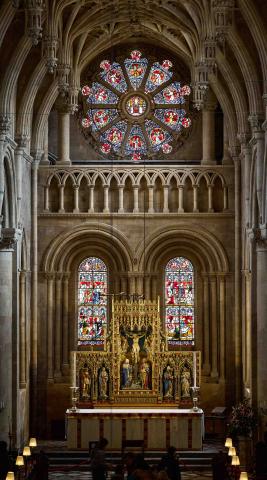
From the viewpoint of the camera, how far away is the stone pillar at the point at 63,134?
134 ft

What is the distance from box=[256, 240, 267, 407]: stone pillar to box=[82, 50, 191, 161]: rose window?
9387mm

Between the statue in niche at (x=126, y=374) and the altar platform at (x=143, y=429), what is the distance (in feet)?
7.33

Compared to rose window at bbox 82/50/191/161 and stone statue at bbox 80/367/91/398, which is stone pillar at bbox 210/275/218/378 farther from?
rose window at bbox 82/50/191/161

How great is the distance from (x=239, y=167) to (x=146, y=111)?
16.5 feet

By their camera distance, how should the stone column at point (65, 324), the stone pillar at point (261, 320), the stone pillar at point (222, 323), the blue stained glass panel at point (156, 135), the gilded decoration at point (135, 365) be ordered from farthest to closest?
1. the blue stained glass panel at point (156, 135)
2. the stone column at point (65, 324)
3. the stone pillar at point (222, 323)
4. the gilded decoration at point (135, 365)
5. the stone pillar at point (261, 320)

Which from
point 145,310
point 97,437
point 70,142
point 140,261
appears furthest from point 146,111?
point 97,437

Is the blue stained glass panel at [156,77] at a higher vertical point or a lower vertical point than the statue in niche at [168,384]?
higher

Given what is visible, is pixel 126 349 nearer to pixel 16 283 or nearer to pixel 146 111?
pixel 16 283

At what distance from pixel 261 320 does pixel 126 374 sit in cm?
550

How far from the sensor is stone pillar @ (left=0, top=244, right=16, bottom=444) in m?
33.2

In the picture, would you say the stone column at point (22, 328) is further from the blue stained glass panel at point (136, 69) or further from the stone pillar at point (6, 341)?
the blue stained glass panel at point (136, 69)

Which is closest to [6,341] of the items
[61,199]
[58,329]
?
[58,329]

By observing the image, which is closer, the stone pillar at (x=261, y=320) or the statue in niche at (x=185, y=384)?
the stone pillar at (x=261, y=320)

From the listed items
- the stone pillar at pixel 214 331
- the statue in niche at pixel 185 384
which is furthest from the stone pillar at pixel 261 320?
the stone pillar at pixel 214 331
